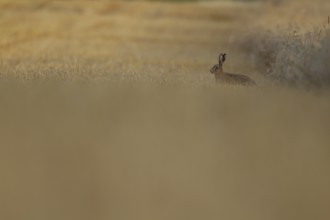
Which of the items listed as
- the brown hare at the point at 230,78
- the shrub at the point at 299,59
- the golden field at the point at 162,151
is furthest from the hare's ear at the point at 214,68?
the golden field at the point at 162,151

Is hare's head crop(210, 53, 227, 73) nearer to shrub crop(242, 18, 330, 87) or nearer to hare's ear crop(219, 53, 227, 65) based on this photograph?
hare's ear crop(219, 53, 227, 65)

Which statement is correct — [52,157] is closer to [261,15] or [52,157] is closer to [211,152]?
[211,152]

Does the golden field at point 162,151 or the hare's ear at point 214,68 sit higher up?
the hare's ear at point 214,68

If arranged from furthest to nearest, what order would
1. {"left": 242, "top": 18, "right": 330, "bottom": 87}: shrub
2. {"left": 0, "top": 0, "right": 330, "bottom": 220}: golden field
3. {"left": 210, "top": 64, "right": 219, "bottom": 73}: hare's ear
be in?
{"left": 210, "top": 64, "right": 219, "bottom": 73}: hare's ear < {"left": 242, "top": 18, "right": 330, "bottom": 87}: shrub < {"left": 0, "top": 0, "right": 330, "bottom": 220}: golden field

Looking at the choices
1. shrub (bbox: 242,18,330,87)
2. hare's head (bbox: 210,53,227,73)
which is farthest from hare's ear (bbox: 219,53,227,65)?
shrub (bbox: 242,18,330,87)

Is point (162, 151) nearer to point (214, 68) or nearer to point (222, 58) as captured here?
point (214, 68)

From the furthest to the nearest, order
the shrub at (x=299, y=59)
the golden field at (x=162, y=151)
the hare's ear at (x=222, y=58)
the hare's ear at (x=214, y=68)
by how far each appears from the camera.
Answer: the hare's ear at (x=222, y=58) → the hare's ear at (x=214, y=68) → the shrub at (x=299, y=59) → the golden field at (x=162, y=151)

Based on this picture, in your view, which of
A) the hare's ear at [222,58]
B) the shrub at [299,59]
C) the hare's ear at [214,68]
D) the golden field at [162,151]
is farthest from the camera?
the hare's ear at [222,58]

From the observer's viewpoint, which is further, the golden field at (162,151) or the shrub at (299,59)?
the shrub at (299,59)

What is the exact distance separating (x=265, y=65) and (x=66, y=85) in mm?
852

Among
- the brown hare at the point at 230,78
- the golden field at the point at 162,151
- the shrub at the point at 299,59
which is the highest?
the shrub at the point at 299,59

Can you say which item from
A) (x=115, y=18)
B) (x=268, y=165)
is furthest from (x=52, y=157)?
(x=115, y=18)

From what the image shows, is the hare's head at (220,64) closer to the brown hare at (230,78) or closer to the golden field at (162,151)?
the brown hare at (230,78)

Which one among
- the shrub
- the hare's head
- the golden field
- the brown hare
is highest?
the shrub
